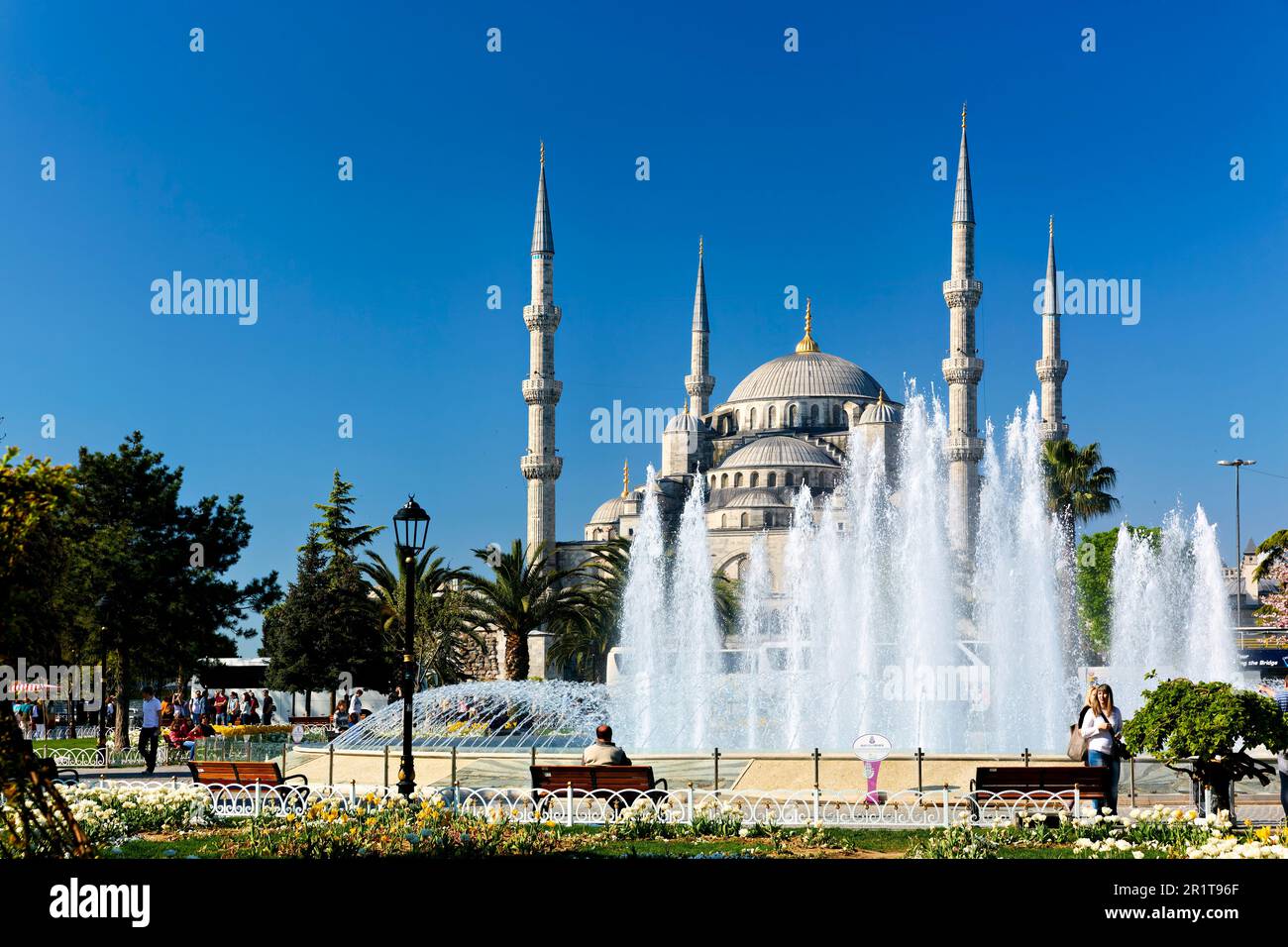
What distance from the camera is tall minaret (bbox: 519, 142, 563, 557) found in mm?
47750

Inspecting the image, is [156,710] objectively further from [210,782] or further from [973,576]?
[973,576]

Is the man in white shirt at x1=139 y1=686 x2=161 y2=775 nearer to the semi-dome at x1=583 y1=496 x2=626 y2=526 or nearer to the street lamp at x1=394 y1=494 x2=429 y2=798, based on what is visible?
the street lamp at x1=394 y1=494 x2=429 y2=798

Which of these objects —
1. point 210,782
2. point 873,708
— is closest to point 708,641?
point 873,708

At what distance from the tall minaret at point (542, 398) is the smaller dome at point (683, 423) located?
13.9 meters

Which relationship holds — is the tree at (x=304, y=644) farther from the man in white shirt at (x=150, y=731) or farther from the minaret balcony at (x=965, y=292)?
the minaret balcony at (x=965, y=292)

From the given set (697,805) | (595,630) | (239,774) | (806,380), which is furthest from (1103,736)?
(806,380)

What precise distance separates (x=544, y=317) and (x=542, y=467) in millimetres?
4800

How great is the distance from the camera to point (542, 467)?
157 ft

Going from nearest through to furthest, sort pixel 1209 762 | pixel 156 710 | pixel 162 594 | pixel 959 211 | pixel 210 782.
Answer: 1. pixel 1209 762
2. pixel 210 782
3. pixel 156 710
4. pixel 162 594
5. pixel 959 211

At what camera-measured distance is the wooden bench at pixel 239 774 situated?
10.1 metres

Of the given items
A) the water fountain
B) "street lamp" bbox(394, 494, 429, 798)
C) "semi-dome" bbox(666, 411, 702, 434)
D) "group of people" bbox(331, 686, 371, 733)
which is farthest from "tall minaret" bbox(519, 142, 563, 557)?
"street lamp" bbox(394, 494, 429, 798)

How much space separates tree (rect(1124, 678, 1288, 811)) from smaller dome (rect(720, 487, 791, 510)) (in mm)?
46033
